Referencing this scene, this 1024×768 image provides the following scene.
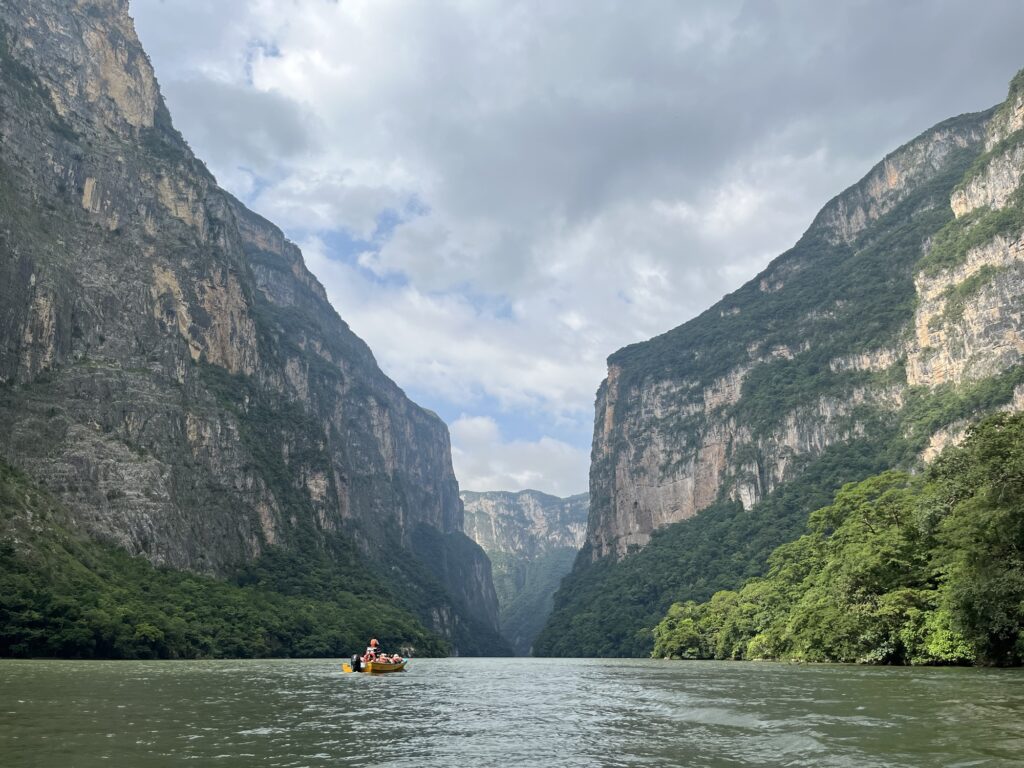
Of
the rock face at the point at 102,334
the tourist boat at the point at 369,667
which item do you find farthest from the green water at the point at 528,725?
the rock face at the point at 102,334

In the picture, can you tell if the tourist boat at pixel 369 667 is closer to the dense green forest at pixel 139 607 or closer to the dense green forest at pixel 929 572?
the dense green forest at pixel 139 607

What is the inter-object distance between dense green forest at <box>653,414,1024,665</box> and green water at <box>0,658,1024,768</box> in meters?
4.03

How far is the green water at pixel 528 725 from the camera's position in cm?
1903

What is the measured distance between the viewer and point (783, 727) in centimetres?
2447

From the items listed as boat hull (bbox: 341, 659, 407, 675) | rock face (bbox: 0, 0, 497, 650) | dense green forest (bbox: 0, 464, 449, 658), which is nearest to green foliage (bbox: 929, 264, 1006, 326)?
dense green forest (bbox: 0, 464, 449, 658)

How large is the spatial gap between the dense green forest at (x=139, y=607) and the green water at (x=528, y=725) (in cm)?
4570

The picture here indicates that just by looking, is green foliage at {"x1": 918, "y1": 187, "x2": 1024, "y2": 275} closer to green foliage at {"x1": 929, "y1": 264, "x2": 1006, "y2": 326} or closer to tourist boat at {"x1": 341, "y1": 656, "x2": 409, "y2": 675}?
green foliage at {"x1": 929, "y1": 264, "x2": 1006, "y2": 326}

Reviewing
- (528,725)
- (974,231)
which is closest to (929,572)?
(528,725)

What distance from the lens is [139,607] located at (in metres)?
98.2

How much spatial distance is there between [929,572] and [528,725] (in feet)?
137

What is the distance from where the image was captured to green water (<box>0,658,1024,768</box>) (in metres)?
19.0

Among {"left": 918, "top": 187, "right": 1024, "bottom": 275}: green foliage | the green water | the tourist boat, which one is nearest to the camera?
the green water

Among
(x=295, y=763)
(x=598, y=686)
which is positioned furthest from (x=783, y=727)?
(x=598, y=686)

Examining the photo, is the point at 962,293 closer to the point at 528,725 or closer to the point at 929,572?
the point at 929,572
